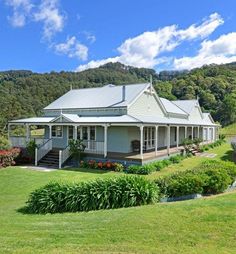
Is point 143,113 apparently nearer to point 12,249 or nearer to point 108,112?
point 108,112

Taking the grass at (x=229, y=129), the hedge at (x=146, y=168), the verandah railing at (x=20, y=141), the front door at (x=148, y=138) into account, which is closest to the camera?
the hedge at (x=146, y=168)

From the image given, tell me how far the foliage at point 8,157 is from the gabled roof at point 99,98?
7768mm

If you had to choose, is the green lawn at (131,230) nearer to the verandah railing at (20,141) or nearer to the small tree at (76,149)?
the small tree at (76,149)

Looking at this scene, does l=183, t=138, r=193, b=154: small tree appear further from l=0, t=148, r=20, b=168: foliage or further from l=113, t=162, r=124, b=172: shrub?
l=0, t=148, r=20, b=168: foliage

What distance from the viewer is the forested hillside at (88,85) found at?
6214 centimetres

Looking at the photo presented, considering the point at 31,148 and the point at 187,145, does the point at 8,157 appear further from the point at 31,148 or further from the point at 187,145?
the point at 187,145

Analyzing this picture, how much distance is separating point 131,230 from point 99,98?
2249cm

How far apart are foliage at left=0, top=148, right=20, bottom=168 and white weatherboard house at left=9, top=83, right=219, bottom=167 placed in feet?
5.57

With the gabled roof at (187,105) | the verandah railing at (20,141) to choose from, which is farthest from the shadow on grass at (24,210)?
the gabled roof at (187,105)

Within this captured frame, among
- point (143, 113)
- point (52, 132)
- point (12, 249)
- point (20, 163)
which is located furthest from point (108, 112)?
point (12, 249)

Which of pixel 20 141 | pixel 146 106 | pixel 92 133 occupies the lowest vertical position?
pixel 20 141

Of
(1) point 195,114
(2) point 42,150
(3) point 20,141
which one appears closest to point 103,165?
(2) point 42,150

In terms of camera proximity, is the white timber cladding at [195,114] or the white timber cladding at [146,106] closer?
the white timber cladding at [146,106]

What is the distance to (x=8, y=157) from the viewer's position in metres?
22.1
